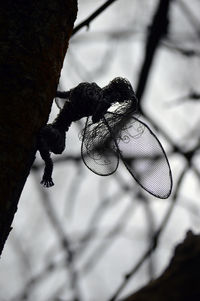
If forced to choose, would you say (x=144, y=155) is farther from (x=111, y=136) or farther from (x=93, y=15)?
(x=93, y=15)

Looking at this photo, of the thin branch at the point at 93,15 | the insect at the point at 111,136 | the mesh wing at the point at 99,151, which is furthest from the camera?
the thin branch at the point at 93,15

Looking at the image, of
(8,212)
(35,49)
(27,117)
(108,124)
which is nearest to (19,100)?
(27,117)

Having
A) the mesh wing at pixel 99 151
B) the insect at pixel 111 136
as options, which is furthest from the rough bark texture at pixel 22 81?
the mesh wing at pixel 99 151

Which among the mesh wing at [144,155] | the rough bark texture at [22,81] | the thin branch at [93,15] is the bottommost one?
the mesh wing at [144,155]

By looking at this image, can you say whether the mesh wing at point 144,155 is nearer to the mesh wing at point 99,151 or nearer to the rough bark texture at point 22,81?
the mesh wing at point 99,151

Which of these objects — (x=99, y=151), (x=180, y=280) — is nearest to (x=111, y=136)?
(x=99, y=151)

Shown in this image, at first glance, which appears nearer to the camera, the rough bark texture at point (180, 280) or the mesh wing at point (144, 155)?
the rough bark texture at point (180, 280)

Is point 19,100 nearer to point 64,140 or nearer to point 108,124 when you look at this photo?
point 64,140
